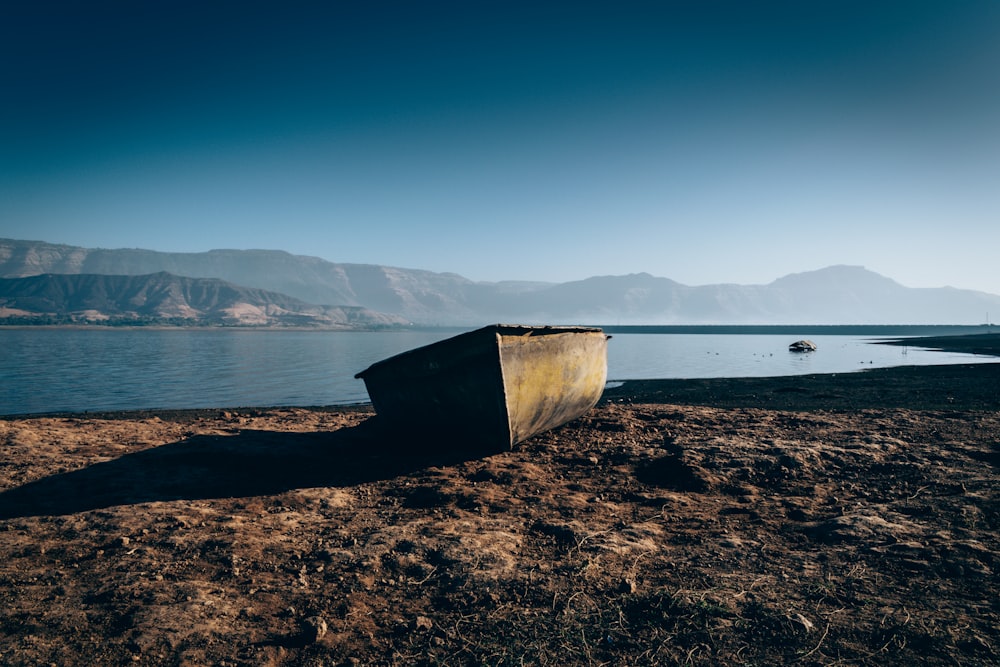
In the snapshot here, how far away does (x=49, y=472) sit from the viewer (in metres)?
6.16

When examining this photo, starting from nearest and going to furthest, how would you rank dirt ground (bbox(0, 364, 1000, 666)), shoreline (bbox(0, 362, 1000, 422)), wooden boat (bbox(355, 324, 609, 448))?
dirt ground (bbox(0, 364, 1000, 666)) → wooden boat (bbox(355, 324, 609, 448)) → shoreline (bbox(0, 362, 1000, 422))

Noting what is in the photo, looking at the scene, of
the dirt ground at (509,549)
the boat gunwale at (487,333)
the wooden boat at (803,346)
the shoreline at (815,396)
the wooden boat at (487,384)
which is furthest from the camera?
the wooden boat at (803,346)

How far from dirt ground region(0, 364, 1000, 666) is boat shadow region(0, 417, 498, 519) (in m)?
0.05

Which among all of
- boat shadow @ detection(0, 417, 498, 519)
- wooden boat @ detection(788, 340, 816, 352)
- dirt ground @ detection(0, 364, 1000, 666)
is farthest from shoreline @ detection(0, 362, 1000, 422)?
wooden boat @ detection(788, 340, 816, 352)

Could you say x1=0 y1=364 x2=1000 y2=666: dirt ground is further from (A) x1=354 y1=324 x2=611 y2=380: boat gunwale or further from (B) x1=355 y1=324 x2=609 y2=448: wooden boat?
(A) x1=354 y1=324 x2=611 y2=380: boat gunwale

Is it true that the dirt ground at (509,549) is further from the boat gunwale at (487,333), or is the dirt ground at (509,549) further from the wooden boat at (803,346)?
the wooden boat at (803,346)

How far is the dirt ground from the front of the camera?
2.95 meters

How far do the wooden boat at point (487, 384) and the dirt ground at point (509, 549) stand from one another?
468mm

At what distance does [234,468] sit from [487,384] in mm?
3771

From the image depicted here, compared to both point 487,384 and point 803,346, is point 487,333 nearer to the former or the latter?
point 487,384

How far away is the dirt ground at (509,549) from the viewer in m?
2.95

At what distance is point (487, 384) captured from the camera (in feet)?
20.6

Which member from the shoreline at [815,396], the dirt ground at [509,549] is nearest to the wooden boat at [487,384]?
the dirt ground at [509,549]

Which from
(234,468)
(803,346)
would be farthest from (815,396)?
(803,346)
